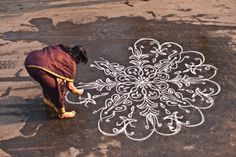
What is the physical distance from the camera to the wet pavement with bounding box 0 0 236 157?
11.5ft

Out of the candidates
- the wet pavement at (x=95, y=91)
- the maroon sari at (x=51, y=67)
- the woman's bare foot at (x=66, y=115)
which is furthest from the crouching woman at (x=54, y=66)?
the wet pavement at (x=95, y=91)

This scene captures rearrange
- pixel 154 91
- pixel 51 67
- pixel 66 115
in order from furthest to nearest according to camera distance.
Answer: pixel 154 91, pixel 66 115, pixel 51 67

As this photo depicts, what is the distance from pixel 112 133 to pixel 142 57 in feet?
3.82

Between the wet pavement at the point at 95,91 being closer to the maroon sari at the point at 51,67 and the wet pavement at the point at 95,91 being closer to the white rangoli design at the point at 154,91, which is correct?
the white rangoli design at the point at 154,91

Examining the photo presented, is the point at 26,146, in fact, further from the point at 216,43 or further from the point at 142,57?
the point at 216,43

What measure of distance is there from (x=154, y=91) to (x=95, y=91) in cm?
59

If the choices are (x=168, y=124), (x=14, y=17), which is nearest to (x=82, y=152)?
(x=168, y=124)

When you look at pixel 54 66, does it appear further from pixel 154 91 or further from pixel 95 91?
pixel 154 91

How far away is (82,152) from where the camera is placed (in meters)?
3.49

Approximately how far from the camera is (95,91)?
409 centimetres

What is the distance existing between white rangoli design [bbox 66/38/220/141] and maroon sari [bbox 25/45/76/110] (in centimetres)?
56

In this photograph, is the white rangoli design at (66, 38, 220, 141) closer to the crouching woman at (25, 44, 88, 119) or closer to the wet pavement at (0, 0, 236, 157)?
the wet pavement at (0, 0, 236, 157)

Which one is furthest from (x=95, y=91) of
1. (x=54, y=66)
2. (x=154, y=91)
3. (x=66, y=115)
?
(x=54, y=66)

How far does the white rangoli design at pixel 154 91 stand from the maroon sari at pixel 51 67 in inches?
22.1
